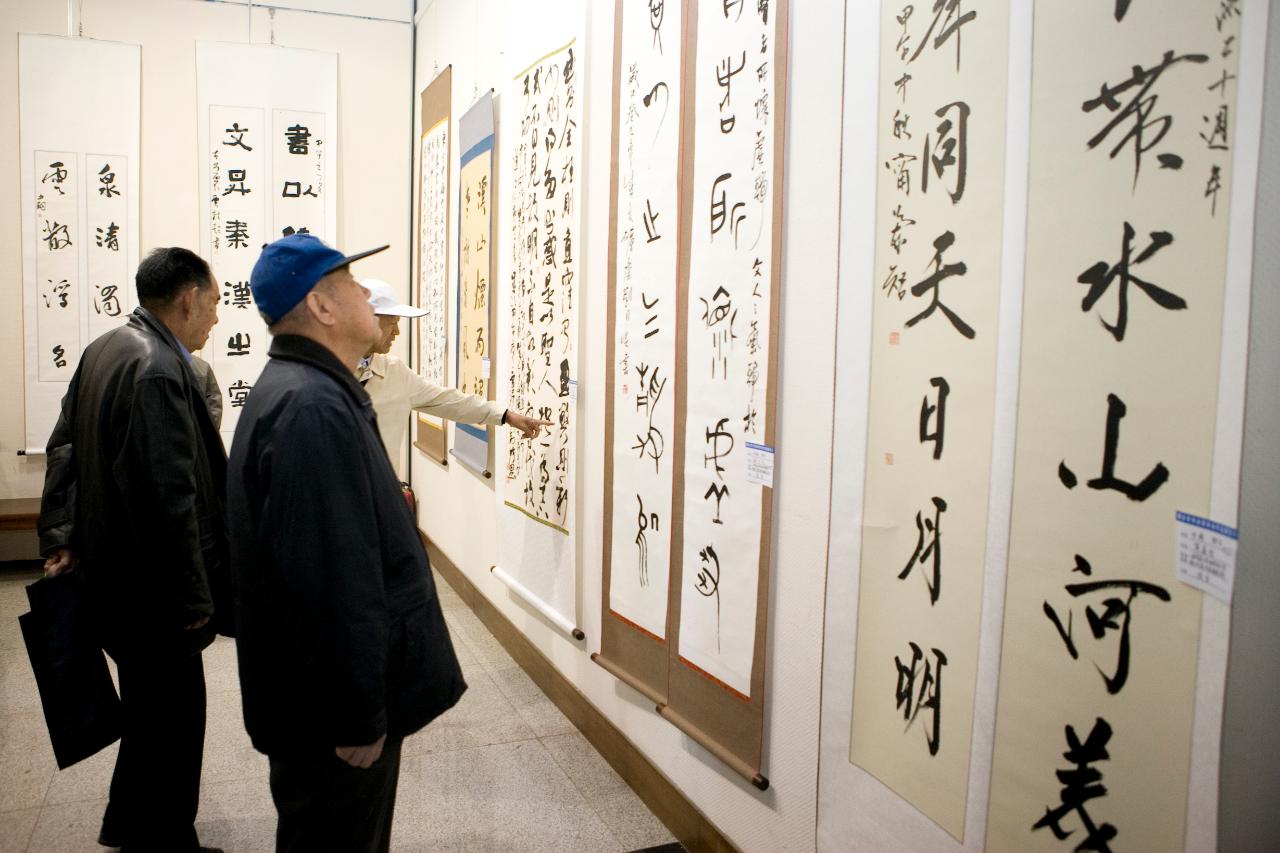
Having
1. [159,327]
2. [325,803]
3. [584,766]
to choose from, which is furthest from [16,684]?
[325,803]

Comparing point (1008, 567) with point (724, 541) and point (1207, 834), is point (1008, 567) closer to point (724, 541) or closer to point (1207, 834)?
point (1207, 834)

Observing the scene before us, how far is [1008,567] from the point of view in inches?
49.1

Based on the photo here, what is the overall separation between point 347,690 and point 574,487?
4.53 feet

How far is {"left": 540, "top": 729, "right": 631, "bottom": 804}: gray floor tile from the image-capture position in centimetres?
253

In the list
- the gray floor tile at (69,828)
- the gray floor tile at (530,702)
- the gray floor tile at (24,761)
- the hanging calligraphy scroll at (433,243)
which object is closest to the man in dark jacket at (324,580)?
the gray floor tile at (69,828)

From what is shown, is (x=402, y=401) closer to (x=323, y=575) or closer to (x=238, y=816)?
(x=238, y=816)

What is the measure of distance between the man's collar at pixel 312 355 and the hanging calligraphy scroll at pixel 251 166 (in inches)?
148

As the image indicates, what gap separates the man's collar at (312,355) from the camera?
1481mm

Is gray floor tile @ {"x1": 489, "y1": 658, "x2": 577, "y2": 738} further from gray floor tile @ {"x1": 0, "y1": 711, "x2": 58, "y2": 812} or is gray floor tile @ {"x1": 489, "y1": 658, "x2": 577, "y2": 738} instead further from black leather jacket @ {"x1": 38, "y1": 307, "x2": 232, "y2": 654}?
gray floor tile @ {"x1": 0, "y1": 711, "x2": 58, "y2": 812}

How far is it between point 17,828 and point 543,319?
2.04m

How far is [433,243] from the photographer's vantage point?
15.1 ft

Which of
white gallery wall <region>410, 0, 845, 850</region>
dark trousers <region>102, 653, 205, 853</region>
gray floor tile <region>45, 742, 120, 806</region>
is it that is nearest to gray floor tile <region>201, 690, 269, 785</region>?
gray floor tile <region>45, 742, 120, 806</region>

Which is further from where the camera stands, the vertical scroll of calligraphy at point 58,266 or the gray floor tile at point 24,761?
the vertical scroll of calligraphy at point 58,266

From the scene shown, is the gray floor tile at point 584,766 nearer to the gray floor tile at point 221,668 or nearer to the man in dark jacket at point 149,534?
the man in dark jacket at point 149,534
